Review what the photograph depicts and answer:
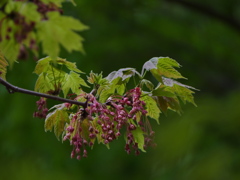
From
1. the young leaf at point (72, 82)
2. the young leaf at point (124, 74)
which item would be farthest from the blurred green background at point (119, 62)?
the young leaf at point (124, 74)

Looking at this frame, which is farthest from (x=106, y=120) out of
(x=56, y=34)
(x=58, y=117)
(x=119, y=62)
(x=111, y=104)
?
(x=119, y=62)

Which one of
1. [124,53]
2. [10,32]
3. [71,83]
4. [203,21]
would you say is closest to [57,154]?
[124,53]

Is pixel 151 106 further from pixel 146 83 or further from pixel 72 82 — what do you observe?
pixel 72 82

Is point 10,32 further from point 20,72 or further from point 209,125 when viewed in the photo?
point 20,72

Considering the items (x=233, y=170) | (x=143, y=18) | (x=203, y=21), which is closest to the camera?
(x=233, y=170)

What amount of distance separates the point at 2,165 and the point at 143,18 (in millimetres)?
2386

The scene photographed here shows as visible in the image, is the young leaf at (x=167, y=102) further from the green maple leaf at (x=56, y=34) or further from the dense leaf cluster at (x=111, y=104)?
the green maple leaf at (x=56, y=34)

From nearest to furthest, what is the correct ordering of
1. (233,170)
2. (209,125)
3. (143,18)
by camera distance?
(233,170)
(209,125)
(143,18)

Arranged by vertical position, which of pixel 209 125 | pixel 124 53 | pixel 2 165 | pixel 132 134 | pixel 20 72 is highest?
pixel 132 134

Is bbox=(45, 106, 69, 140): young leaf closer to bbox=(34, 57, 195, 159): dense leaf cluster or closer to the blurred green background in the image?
bbox=(34, 57, 195, 159): dense leaf cluster

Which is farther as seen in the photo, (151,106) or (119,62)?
(119,62)

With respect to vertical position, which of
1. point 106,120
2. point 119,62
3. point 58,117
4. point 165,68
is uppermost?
point 165,68

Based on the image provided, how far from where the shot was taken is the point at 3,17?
1311 millimetres

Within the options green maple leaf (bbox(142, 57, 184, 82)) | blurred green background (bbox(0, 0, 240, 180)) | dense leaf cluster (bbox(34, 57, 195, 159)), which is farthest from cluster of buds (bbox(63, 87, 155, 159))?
blurred green background (bbox(0, 0, 240, 180))
